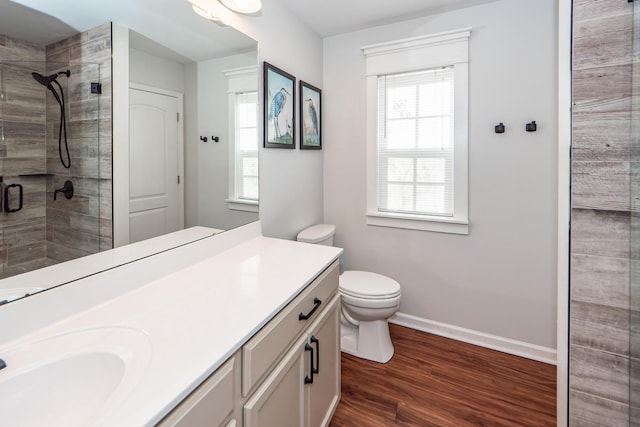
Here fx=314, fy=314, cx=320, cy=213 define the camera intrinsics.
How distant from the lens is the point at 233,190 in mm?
1750

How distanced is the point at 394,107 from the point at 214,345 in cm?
227

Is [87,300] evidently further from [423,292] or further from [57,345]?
[423,292]

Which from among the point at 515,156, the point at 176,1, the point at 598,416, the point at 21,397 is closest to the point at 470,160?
the point at 515,156

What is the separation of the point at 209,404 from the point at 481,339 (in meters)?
2.24

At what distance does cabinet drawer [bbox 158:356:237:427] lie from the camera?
2.14 ft

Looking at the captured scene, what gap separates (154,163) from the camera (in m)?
1.26

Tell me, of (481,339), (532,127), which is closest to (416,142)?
(532,127)

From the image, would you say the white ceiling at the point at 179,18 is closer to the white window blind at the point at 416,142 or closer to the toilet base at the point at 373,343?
the white window blind at the point at 416,142

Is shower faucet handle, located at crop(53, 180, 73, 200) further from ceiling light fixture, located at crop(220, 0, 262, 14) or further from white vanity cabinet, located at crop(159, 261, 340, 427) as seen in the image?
ceiling light fixture, located at crop(220, 0, 262, 14)

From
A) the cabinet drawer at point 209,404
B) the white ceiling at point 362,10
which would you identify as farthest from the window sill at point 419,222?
the cabinet drawer at point 209,404

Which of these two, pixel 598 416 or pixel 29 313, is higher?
pixel 29 313

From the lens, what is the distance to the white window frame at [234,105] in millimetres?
1691

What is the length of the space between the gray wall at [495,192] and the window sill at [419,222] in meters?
0.05

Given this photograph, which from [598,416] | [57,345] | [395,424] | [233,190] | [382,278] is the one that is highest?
[233,190]
